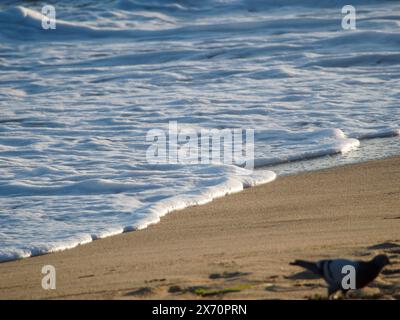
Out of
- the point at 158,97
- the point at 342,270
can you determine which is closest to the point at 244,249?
the point at 342,270

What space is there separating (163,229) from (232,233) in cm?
51

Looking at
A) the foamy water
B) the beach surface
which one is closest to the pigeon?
the beach surface

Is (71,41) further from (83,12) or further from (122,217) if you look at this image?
(122,217)

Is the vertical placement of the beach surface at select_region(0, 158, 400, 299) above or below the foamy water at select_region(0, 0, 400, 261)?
below

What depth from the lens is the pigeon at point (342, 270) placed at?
2846mm

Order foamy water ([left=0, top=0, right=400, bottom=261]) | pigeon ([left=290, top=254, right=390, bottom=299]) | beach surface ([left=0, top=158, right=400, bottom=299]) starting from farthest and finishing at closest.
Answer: foamy water ([left=0, top=0, right=400, bottom=261]) < beach surface ([left=0, top=158, right=400, bottom=299]) < pigeon ([left=290, top=254, right=390, bottom=299])

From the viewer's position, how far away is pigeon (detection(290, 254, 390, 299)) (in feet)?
9.34

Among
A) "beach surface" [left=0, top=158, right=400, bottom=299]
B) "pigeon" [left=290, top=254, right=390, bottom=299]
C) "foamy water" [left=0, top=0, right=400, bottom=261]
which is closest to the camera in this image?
"pigeon" [left=290, top=254, right=390, bottom=299]

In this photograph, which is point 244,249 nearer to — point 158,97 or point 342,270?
point 342,270

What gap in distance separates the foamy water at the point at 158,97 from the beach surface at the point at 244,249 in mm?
307

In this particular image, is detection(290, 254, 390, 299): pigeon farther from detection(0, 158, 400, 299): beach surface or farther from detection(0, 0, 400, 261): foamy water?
detection(0, 0, 400, 261): foamy water

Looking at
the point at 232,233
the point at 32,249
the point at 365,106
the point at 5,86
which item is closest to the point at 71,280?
the point at 32,249

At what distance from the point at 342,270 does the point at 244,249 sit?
4.04ft

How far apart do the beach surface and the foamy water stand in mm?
307
